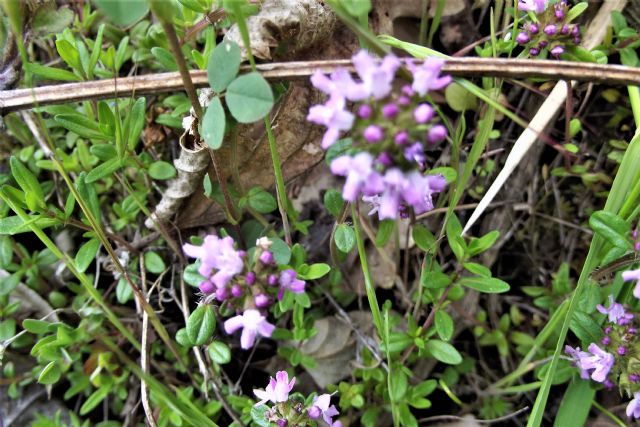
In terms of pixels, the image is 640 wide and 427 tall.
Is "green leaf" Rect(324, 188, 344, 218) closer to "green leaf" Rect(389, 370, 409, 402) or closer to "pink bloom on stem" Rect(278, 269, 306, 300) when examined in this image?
"pink bloom on stem" Rect(278, 269, 306, 300)

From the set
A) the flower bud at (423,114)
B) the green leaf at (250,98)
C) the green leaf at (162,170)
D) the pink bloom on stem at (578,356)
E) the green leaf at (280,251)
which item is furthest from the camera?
the green leaf at (162,170)

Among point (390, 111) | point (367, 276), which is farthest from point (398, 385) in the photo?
point (390, 111)

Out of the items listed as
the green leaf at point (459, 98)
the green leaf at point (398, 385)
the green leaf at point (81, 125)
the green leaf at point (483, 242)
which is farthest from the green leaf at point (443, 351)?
the green leaf at point (81, 125)

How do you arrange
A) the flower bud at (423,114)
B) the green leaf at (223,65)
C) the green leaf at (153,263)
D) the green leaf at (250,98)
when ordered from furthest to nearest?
the green leaf at (153,263)
the green leaf at (223,65)
the green leaf at (250,98)
the flower bud at (423,114)

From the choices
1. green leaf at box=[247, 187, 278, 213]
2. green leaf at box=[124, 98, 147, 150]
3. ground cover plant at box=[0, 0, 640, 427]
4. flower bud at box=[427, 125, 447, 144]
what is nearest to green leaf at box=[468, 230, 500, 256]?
ground cover plant at box=[0, 0, 640, 427]

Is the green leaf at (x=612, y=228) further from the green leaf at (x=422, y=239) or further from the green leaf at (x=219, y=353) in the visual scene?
the green leaf at (x=219, y=353)

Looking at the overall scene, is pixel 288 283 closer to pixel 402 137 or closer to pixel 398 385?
pixel 402 137

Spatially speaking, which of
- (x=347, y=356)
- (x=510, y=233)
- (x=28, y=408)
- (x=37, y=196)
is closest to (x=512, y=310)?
(x=510, y=233)
